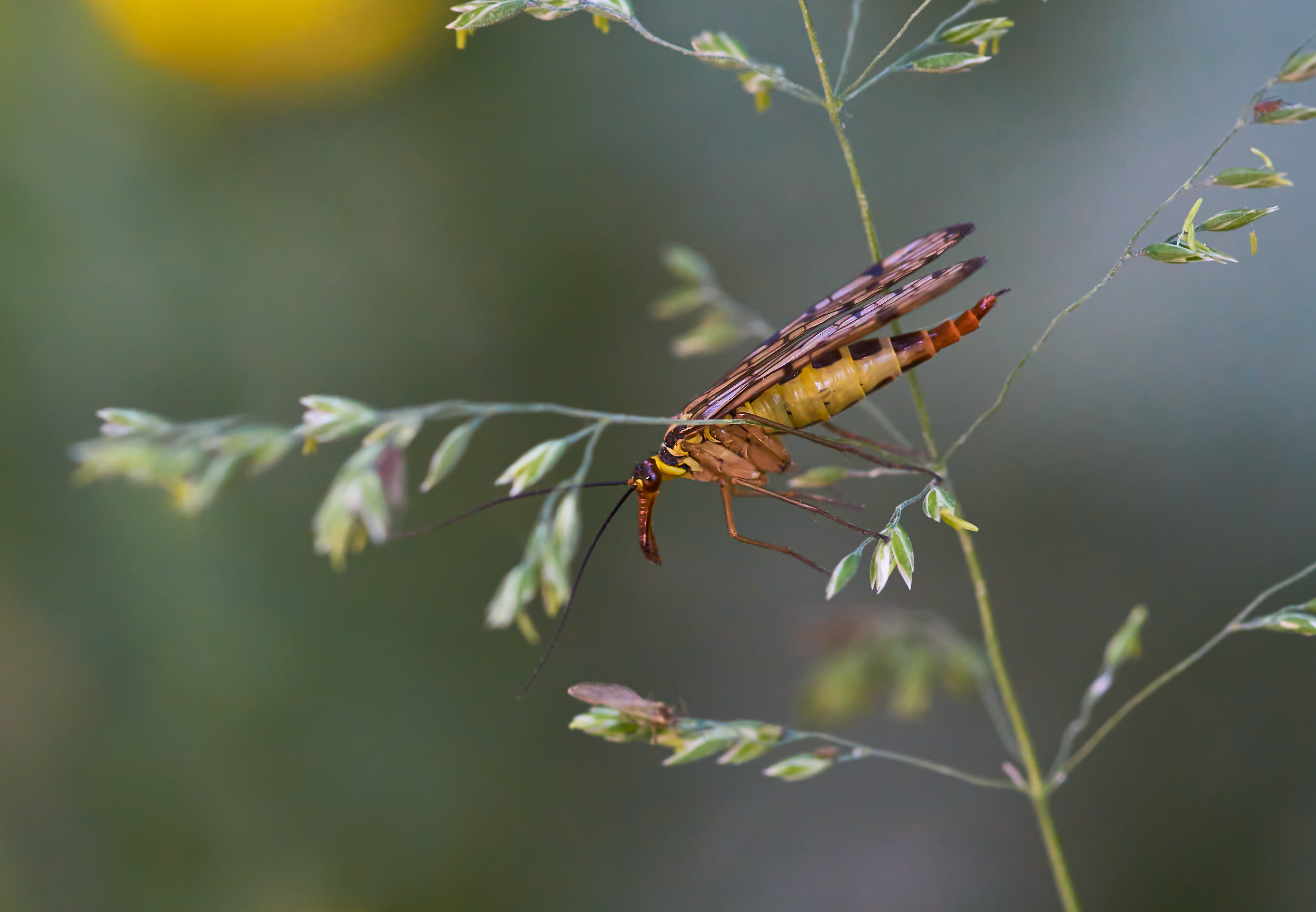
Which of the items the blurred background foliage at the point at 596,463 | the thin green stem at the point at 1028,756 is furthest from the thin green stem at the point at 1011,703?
the blurred background foliage at the point at 596,463

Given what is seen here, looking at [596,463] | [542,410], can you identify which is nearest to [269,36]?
[596,463]

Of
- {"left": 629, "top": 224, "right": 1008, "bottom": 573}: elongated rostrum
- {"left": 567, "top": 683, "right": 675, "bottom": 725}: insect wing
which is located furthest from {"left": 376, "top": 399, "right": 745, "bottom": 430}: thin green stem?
{"left": 567, "top": 683, "right": 675, "bottom": 725}: insect wing

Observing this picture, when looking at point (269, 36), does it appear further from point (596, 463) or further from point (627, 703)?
point (627, 703)

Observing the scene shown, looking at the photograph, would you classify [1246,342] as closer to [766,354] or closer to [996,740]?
[996,740]

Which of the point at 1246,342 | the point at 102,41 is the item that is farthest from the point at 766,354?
the point at 102,41

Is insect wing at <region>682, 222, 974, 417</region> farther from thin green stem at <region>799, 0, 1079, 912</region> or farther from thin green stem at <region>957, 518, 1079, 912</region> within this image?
thin green stem at <region>957, 518, 1079, 912</region>

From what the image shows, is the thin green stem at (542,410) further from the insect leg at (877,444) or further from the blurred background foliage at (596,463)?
the blurred background foliage at (596,463)
